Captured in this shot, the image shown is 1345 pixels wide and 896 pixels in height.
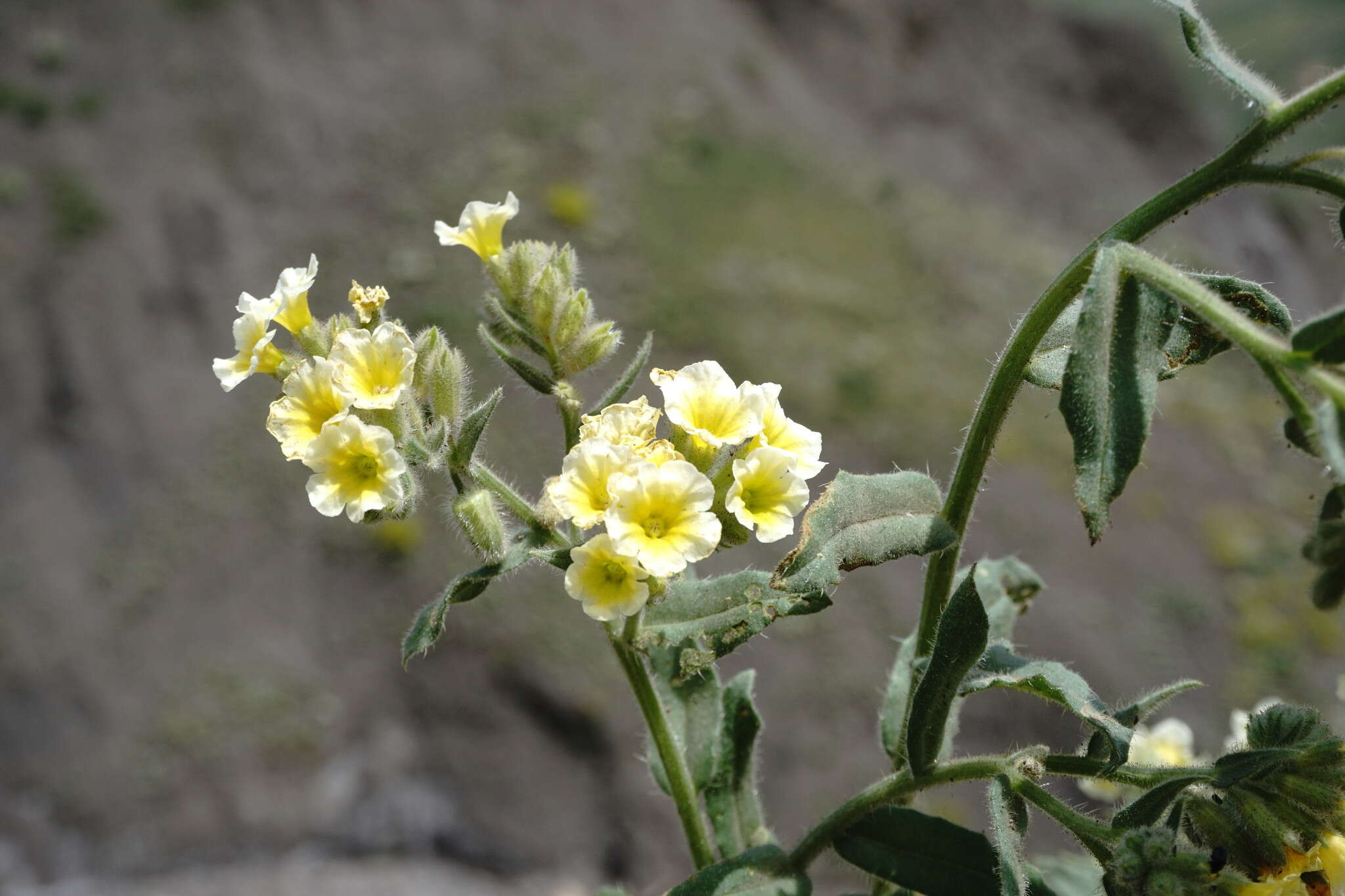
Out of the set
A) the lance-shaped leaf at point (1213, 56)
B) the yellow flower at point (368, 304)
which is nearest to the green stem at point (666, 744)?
the yellow flower at point (368, 304)

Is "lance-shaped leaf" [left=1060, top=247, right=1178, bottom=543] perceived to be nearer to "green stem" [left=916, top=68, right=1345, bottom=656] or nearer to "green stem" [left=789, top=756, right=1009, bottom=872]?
"green stem" [left=916, top=68, right=1345, bottom=656]

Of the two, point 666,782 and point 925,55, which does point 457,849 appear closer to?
point 666,782

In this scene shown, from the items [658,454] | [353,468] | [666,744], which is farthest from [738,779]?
[353,468]

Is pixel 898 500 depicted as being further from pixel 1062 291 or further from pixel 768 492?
pixel 1062 291

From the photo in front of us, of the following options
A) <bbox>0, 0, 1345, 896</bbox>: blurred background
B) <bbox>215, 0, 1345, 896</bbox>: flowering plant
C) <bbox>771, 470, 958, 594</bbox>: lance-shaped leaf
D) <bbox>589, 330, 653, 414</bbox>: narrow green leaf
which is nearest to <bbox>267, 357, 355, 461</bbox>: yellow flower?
<bbox>215, 0, 1345, 896</bbox>: flowering plant

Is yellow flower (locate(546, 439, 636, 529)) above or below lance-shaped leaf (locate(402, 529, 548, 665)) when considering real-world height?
above

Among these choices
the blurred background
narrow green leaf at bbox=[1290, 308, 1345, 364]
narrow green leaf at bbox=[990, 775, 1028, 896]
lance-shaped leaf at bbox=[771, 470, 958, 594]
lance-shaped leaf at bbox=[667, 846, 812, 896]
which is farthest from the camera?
the blurred background

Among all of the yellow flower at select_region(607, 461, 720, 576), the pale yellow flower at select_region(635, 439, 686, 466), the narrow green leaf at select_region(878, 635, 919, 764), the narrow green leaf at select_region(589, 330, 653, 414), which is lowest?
the narrow green leaf at select_region(878, 635, 919, 764)
